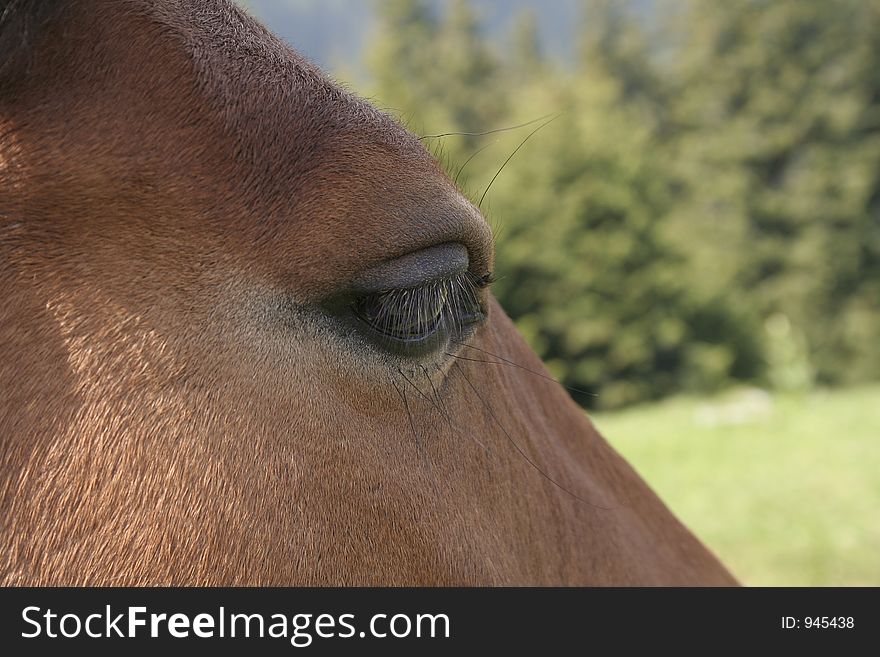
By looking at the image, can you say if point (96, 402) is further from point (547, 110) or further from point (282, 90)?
point (547, 110)

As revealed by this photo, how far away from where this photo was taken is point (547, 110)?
3186 cm

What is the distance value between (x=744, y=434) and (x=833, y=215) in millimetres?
23340

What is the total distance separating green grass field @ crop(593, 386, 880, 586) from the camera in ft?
23.9

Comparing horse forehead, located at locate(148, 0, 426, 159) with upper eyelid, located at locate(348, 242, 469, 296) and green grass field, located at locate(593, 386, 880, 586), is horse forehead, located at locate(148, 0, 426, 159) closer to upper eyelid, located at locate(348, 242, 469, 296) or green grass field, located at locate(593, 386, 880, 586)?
upper eyelid, located at locate(348, 242, 469, 296)

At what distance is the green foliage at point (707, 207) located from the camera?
27.0m

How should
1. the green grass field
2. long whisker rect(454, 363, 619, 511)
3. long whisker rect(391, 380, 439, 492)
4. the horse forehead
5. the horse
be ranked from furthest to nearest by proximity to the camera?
1. the green grass field
2. long whisker rect(454, 363, 619, 511)
3. long whisker rect(391, 380, 439, 492)
4. the horse forehead
5. the horse

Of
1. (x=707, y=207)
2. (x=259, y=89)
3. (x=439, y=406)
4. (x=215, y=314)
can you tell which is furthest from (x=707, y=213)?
(x=215, y=314)

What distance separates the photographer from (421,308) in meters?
1.39

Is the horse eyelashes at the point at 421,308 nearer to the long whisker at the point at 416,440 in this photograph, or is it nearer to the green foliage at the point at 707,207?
the long whisker at the point at 416,440

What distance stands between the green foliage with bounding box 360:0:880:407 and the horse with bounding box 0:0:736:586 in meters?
21.7

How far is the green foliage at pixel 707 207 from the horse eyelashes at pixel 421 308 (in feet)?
70.8

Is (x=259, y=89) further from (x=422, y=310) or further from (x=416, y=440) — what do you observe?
(x=416, y=440)

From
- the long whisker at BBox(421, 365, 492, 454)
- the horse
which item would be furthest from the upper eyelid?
the long whisker at BBox(421, 365, 492, 454)
